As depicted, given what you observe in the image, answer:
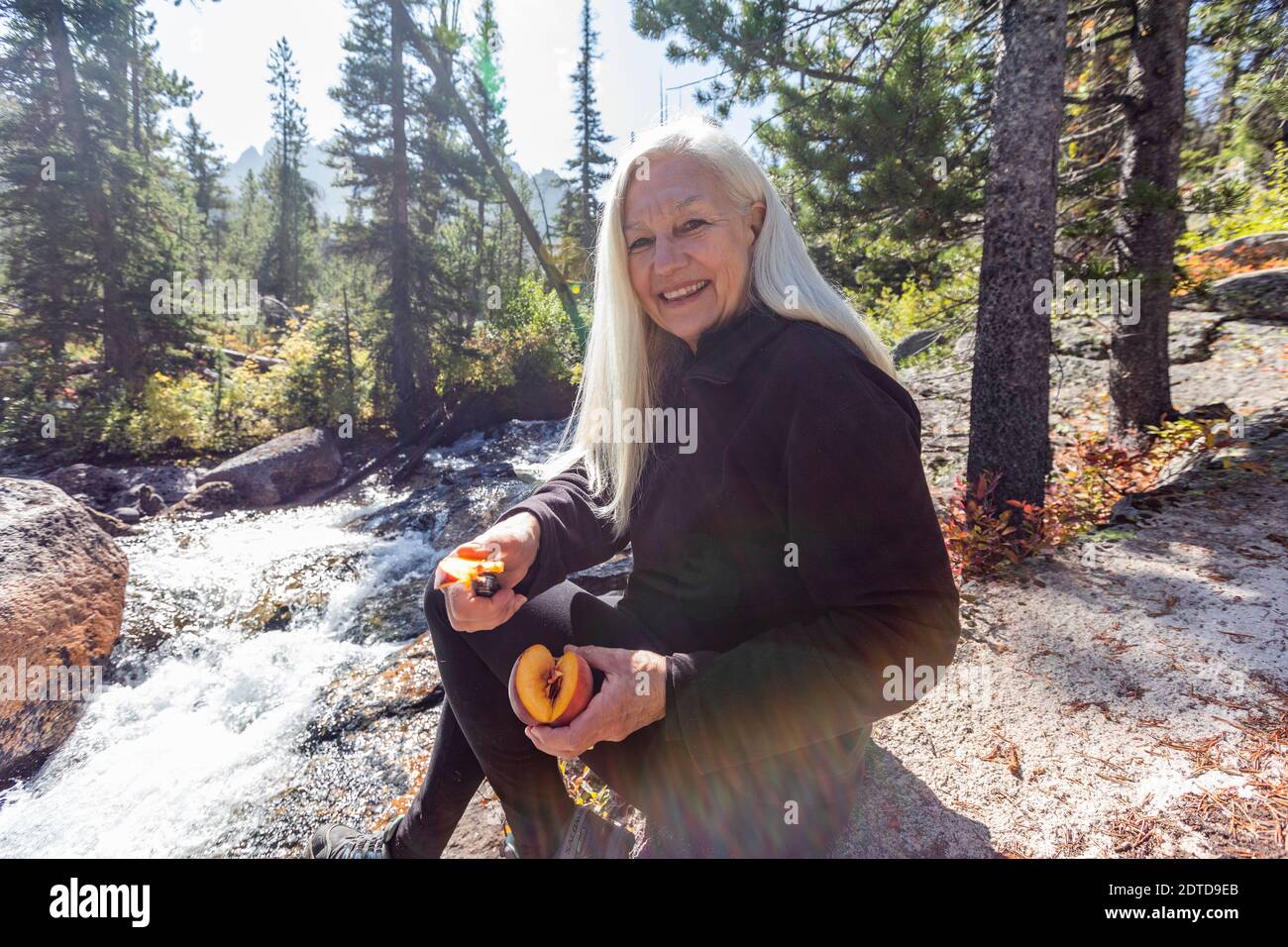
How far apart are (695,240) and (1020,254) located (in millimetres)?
3566

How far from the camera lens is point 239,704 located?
4.75m

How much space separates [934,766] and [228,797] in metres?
4.45

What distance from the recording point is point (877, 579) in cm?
121

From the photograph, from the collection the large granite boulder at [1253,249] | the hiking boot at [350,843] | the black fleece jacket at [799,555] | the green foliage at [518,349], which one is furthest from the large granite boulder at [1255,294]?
the green foliage at [518,349]

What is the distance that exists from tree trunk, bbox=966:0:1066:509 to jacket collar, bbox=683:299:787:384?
11.4 feet

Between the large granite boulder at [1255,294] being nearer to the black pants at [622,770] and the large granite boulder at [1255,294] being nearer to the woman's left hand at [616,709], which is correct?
the black pants at [622,770]

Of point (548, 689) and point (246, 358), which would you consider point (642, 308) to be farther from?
point (246, 358)

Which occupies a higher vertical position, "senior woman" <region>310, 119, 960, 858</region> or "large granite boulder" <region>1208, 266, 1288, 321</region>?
"large granite boulder" <region>1208, 266, 1288, 321</region>

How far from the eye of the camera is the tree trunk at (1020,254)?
12.5 feet

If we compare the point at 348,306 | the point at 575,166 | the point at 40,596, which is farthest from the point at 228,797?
the point at 575,166

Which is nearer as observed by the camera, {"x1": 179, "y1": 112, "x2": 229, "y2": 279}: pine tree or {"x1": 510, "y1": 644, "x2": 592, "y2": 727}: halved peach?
{"x1": 510, "y1": 644, "x2": 592, "y2": 727}: halved peach

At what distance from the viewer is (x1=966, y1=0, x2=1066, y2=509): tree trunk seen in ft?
12.5

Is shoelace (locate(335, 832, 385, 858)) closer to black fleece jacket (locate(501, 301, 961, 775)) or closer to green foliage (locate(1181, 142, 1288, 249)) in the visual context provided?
black fleece jacket (locate(501, 301, 961, 775))

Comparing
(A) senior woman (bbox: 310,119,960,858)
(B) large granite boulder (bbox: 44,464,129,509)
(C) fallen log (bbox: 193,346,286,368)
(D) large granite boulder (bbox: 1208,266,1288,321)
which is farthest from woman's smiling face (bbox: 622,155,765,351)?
(C) fallen log (bbox: 193,346,286,368)
